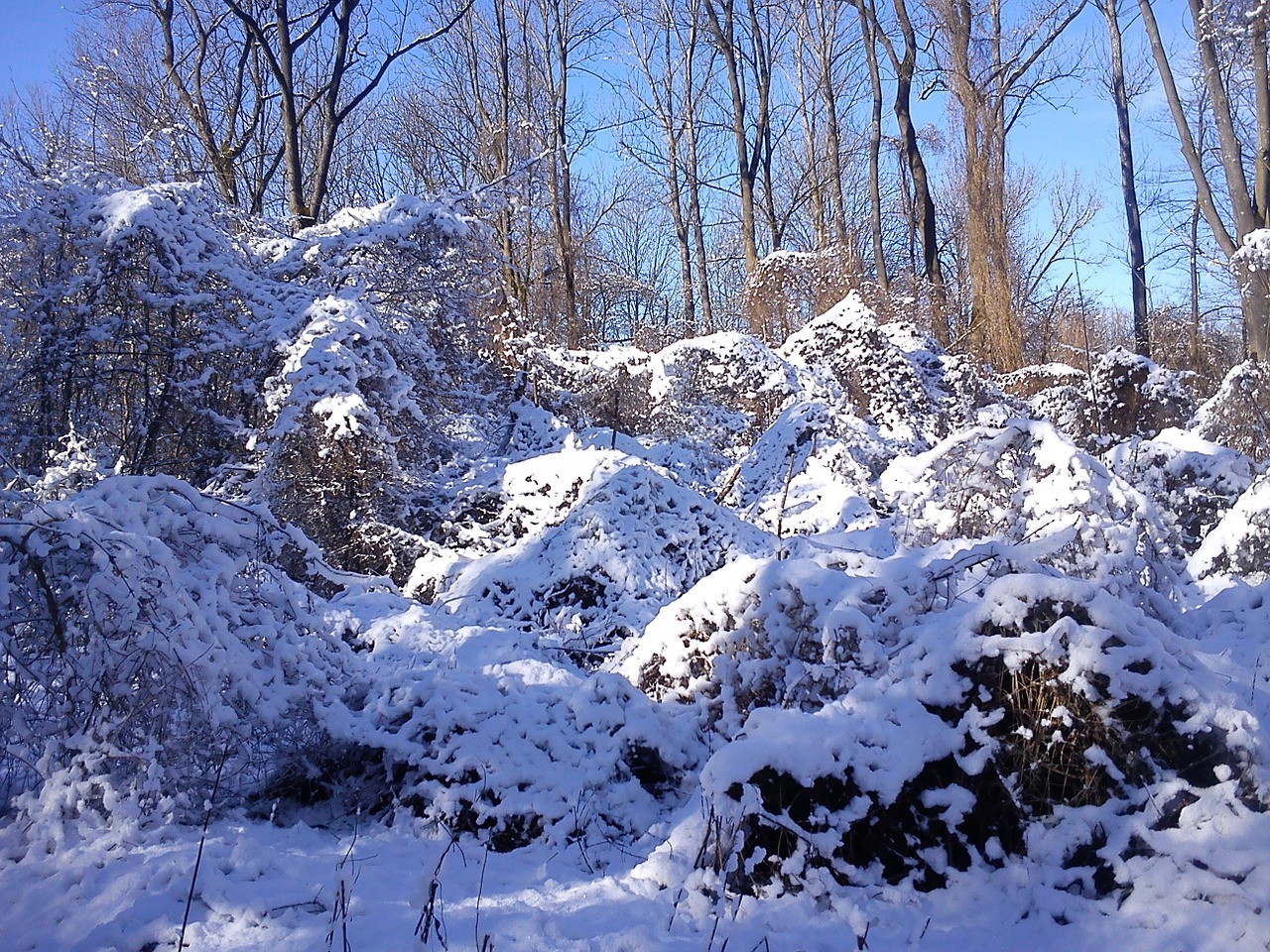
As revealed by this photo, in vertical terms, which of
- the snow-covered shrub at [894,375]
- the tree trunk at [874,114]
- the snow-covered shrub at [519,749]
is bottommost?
the snow-covered shrub at [519,749]

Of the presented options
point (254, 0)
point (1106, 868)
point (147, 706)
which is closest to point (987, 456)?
point (1106, 868)

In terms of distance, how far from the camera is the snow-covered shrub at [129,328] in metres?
7.54

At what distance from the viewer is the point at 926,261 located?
55.6ft

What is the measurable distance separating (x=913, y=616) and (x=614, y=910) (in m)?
1.96

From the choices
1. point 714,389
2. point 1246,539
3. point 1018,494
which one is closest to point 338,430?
point 1018,494

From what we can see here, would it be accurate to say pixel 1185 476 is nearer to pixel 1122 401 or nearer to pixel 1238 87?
pixel 1122 401

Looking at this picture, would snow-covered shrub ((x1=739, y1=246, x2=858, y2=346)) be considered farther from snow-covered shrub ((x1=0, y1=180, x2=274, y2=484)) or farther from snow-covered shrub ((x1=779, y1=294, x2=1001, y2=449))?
snow-covered shrub ((x1=0, y1=180, x2=274, y2=484))

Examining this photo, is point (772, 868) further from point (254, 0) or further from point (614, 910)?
point (254, 0)

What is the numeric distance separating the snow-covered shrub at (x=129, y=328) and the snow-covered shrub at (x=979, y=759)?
6.38 meters

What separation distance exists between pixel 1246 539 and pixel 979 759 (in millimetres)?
4254

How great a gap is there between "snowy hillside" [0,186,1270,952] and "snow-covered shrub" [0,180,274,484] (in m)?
0.05

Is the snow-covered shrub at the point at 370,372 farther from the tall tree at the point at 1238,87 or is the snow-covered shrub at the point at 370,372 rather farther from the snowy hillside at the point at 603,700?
the tall tree at the point at 1238,87

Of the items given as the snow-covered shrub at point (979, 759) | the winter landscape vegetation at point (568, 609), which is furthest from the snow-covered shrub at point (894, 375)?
the snow-covered shrub at point (979, 759)

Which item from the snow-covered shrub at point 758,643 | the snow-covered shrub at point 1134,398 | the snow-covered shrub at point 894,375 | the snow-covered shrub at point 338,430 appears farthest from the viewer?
the snow-covered shrub at point 894,375
